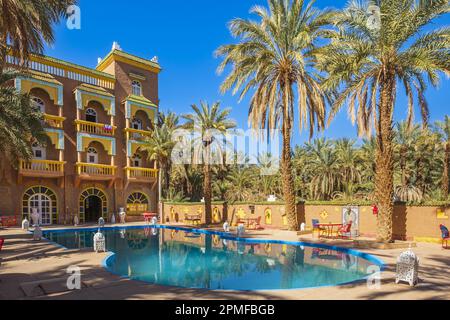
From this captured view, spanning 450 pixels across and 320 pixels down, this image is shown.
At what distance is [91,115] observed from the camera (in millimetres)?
30047

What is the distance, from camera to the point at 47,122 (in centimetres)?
2655

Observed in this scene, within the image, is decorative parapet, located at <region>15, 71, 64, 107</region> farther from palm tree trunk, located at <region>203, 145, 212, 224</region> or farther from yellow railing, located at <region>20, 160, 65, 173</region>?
palm tree trunk, located at <region>203, 145, 212, 224</region>

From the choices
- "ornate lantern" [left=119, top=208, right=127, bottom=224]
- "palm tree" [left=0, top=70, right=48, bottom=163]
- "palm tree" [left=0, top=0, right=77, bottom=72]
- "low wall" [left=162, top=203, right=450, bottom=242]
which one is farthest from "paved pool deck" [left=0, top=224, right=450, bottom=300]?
"ornate lantern" [left=119, top=208, right=127, bottom=224]

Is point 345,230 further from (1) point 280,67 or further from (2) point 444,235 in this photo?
(1) point 280,67

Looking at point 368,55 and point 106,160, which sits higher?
point 368,55

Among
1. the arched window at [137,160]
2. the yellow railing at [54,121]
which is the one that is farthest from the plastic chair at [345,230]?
the yellow railing at [54,121]

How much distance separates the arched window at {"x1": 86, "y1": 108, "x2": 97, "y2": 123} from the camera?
98.1 ft

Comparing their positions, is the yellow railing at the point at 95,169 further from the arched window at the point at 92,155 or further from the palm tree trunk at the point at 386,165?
the palm tree trunk at the point at 386,165

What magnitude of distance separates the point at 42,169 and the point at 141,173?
8.92 metres

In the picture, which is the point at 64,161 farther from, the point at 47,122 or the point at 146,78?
the point at 146,78

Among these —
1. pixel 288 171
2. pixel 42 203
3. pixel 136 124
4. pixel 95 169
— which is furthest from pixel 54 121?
pixel 288 171

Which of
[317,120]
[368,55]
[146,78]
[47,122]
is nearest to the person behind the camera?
[368,55]
